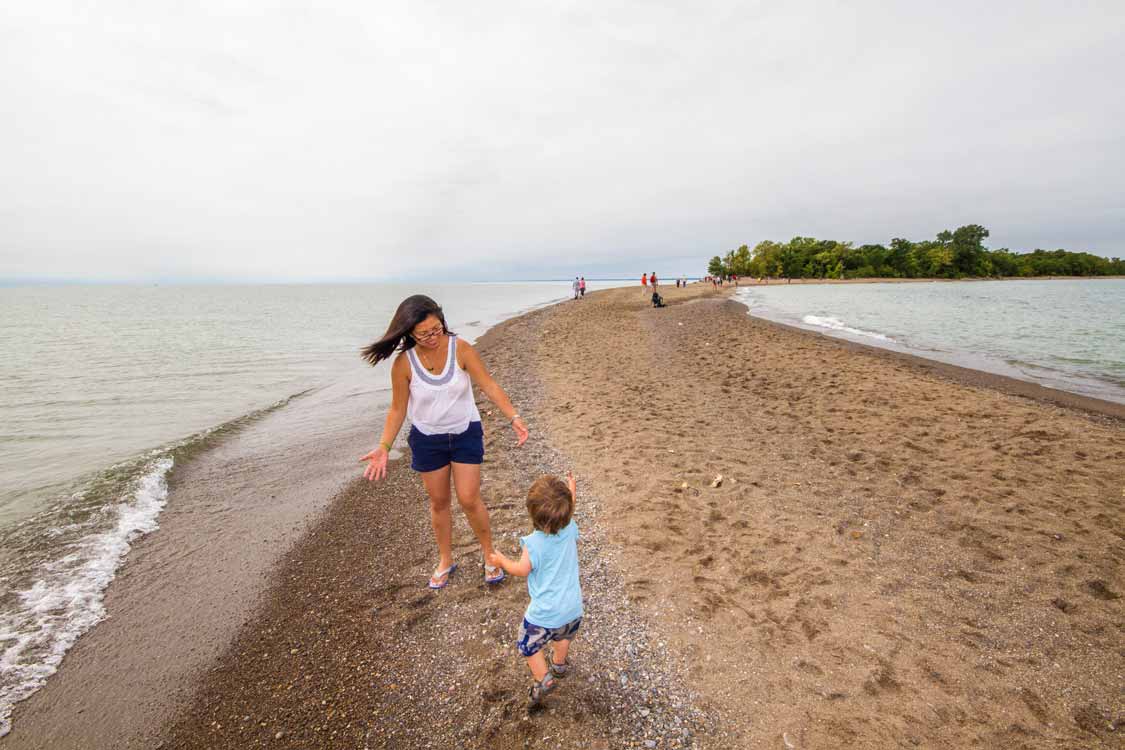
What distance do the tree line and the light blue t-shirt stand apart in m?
120

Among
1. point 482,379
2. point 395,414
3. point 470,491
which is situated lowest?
point 470,491

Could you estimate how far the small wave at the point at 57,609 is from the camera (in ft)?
10.9

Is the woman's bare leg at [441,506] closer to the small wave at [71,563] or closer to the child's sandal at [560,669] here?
the child's sandal at [560,669]

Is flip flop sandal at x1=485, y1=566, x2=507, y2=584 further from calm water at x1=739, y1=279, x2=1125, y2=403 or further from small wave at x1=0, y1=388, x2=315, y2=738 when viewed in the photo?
calm water at x1=739, y1=279, x2=1125, y2=403

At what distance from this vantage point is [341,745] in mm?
2627

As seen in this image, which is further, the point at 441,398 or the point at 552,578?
the point at 441,398

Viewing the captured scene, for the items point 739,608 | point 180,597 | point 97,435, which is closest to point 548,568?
point 739,608

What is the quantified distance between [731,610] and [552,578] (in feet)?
5.98

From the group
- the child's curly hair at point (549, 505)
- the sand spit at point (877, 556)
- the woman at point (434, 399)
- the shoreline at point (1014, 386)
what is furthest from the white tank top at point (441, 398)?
the shoreline at point (1014, 386)

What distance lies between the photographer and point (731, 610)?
355 centimetres

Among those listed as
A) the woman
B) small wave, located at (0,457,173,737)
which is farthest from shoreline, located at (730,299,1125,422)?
small wave, located at (0,457,173,737)

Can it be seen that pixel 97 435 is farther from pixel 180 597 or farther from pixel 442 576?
pixel 442 576

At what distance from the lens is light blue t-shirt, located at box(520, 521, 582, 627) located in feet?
8.56

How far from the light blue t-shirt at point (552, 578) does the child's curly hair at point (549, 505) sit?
0.30 feet
